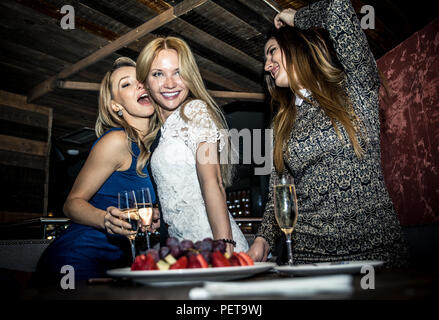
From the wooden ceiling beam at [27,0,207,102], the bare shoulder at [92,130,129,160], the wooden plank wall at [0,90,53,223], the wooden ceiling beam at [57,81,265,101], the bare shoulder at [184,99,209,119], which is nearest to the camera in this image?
the bare shoulder at [184,99,209,119]

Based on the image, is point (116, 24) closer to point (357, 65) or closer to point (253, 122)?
point (357, 65)

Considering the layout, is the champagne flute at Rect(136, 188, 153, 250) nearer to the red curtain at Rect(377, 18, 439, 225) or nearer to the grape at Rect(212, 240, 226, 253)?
the grape at Rect(212, 240, 226, 253)

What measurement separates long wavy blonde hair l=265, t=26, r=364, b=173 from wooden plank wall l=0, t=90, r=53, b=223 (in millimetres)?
4455

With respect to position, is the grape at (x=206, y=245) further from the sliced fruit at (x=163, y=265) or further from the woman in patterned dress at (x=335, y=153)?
the woman in patterned dress at (x=335, y=153)

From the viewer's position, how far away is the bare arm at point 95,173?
1740mm

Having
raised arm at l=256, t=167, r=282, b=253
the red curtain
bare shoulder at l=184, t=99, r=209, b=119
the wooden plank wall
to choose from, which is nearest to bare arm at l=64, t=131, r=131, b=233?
bare shoulder at l=184, t=99, r=209, b=119

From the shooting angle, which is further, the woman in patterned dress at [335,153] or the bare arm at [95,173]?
the bare arm at [95,173]

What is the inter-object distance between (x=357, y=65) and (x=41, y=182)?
5046 millimetres

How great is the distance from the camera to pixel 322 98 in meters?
1.51

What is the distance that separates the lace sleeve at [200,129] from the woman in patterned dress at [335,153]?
11.7 inches

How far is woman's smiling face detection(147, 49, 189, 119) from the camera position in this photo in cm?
176

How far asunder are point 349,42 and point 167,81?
867 mm

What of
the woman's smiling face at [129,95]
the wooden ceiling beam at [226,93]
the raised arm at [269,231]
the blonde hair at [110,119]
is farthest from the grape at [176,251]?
the wooden ceiling beam at [226,93]

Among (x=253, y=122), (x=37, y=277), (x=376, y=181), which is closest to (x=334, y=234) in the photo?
(x=376, y=181)
